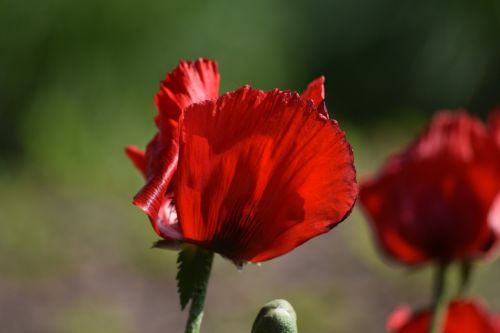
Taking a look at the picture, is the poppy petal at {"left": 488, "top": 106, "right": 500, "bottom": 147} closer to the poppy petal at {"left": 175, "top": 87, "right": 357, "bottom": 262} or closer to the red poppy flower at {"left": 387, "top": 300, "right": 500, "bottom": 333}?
the red poppy flower at {"left": 387, "top": 300, "right": 500, "bottom": 333}

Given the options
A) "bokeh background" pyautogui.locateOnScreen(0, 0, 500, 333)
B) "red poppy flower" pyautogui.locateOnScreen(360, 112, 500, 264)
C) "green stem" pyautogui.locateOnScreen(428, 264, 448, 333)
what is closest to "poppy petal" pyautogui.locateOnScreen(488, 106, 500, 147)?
"red poppy flower" pyautogui.locateOnScreen(360, 112, 500, 264)

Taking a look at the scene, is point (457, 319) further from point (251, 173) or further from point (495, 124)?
point (251, 173)

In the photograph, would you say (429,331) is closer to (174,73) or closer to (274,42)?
(174,73)

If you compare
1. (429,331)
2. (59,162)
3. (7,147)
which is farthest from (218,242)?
(7,147)

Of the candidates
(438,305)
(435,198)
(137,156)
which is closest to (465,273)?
(435,198)

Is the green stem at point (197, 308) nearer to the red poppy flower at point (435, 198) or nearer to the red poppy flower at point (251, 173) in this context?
the red poppy flower at point (251, 173)

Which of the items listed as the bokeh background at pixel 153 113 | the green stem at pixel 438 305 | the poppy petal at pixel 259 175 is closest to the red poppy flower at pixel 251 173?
the poppy petal at pixel 259 175
